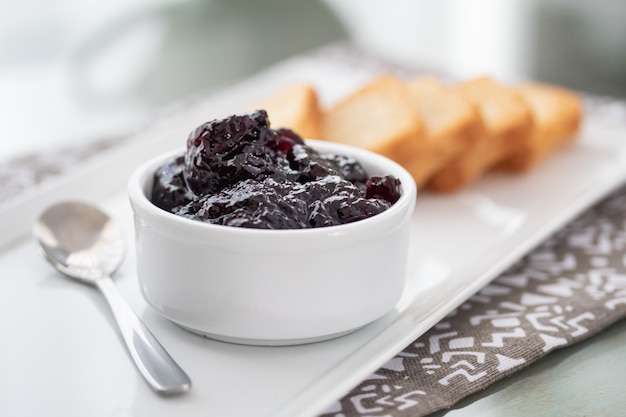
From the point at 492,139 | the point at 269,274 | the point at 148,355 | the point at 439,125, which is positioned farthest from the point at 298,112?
the point at 148,355

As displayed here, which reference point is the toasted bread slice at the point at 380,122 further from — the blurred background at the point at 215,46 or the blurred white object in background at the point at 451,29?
the blurred white object in background at the point at 451,29

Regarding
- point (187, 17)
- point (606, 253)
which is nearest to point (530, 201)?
point (606, 253)

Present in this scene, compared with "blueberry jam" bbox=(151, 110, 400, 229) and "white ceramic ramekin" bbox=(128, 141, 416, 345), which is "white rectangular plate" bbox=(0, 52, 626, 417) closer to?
"white ceramic ramekin" bbox=(128, 141, 416, 345)

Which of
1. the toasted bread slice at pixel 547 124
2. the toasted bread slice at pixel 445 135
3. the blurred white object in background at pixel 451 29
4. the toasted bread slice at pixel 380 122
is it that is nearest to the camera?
the toasted bread slice at pixel 380 122

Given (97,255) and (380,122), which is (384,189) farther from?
(380,122)

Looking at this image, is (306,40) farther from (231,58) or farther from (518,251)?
(518,251)

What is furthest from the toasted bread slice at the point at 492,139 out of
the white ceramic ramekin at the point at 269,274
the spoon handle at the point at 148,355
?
the spoon handle at the point at 148,355

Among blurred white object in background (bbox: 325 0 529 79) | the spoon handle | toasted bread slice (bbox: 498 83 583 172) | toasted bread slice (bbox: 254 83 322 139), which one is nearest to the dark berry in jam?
the spoon handle
